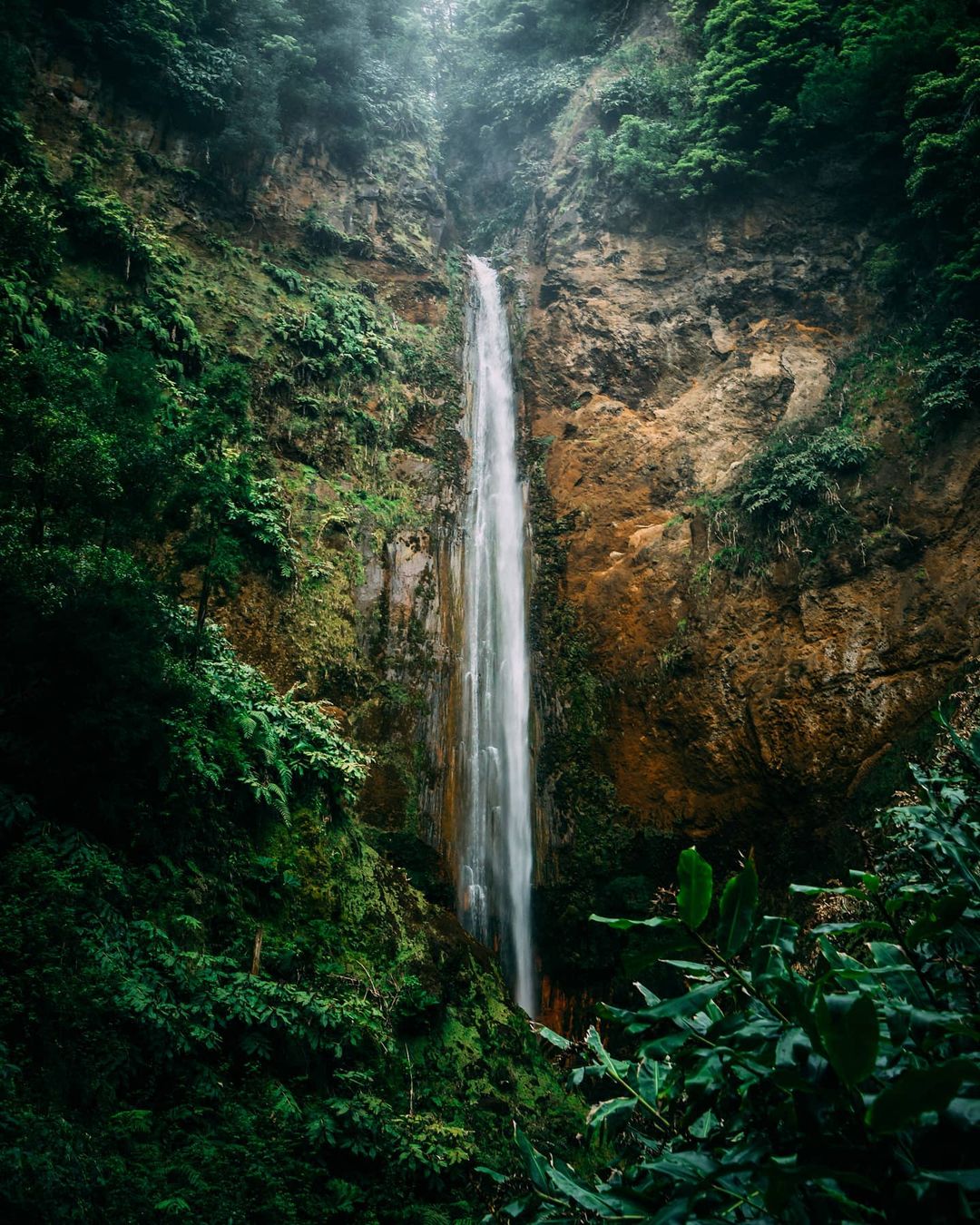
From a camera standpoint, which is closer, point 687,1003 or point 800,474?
point 687,1003

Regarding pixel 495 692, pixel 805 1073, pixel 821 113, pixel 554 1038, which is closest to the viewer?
pixel 805 1073

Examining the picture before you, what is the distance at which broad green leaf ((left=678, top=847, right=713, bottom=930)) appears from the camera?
1.26 m

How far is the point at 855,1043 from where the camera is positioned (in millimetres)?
934

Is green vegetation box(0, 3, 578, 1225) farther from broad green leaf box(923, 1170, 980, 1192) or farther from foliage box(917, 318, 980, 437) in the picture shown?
foliage box(917, 318, 980, 437)

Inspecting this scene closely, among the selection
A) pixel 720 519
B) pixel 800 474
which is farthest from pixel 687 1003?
pixel 720 519

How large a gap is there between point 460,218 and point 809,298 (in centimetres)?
1173

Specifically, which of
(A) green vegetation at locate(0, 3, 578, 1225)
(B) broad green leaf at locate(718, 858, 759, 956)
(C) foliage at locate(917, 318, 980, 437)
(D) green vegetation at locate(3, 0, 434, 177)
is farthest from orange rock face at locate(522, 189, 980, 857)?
(B) broad green leaf at locate(718, 858, 759, 956)

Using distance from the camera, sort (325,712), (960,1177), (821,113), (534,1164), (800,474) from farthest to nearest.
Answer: (821,113)
(800,474)
(325,712)
(534,1164)
(960,1177)

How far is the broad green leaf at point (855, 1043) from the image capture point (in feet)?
3.03

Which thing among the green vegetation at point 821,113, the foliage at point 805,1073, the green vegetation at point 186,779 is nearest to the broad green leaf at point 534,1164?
the foliage at point 805,1073

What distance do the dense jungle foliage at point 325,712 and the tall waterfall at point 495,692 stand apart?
2.29 feet

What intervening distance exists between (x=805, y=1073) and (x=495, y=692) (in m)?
11.3

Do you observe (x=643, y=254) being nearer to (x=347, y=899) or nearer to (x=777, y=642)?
(x=777, y=642)

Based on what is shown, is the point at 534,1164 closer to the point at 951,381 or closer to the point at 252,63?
the point at 951,381
